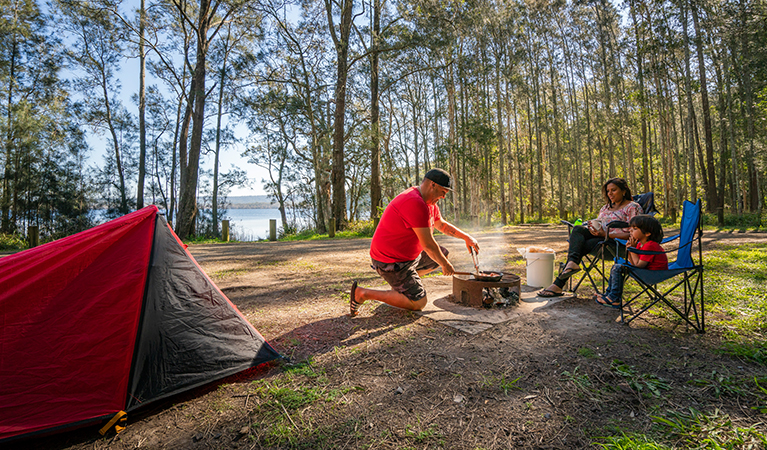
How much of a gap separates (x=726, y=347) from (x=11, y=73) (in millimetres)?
26200

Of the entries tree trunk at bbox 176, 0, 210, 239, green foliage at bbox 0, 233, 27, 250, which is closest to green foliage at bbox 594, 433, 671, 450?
green foliage at bbox 0, 233, 27, 250

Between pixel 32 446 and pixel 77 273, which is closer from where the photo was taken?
pixel 32 446

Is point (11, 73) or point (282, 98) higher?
point (11, 73)

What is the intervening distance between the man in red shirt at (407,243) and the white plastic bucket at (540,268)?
150cm

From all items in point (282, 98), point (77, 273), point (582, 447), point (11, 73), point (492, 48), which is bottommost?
point (582, 447)

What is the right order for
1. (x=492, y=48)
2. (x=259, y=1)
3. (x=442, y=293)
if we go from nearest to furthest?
(x=442, y=293)
(x=259, y=1)
(x=492, y=48)

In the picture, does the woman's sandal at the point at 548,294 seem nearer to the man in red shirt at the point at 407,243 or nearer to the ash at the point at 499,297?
the ash at the point at 499,297

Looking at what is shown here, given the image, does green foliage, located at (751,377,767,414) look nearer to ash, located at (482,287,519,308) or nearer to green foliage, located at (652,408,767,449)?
green foliage, located at (652,408,767,449)

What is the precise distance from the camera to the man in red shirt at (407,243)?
3.02 meters

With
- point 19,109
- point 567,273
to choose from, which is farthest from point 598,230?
point 19,109

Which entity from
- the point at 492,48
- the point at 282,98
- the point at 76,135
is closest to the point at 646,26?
the point at 492,48

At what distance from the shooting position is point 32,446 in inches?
65.6

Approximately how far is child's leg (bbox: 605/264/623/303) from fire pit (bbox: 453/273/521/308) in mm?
820

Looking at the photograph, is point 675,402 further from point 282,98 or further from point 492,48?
point 492,48
